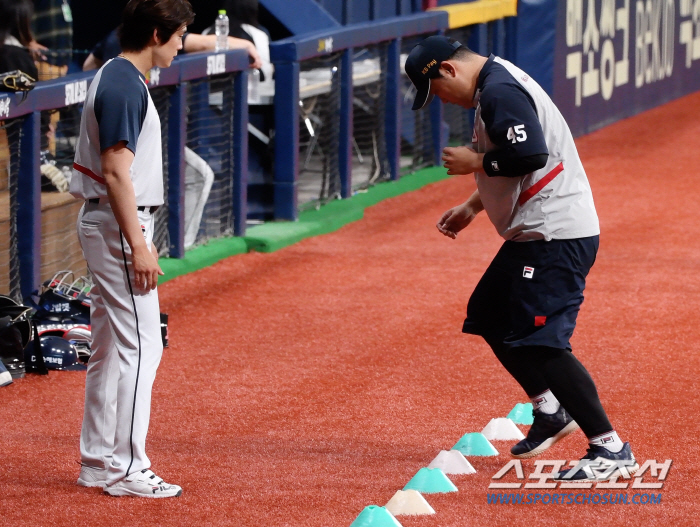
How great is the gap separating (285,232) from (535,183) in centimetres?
541

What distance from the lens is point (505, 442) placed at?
4.68 metres

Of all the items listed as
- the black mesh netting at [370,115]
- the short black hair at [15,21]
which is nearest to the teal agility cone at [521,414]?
the short black hair at [15,21]

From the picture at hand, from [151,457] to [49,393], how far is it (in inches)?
49.9

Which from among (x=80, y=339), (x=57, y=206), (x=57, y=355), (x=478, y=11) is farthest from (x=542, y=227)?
(x=478, y=11)

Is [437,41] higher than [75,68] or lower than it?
higher

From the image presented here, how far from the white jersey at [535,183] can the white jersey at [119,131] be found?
1109mm

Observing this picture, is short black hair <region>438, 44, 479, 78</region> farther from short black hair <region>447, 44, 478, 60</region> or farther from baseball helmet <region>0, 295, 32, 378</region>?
baseball helmet <region>0, 295, 32, 378</region>

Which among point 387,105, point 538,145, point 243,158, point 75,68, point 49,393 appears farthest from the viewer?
point 75,68

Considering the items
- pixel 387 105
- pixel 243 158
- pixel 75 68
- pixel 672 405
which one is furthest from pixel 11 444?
pixel 75 68

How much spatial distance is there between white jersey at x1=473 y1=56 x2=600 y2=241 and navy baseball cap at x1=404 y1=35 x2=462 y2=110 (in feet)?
0.51

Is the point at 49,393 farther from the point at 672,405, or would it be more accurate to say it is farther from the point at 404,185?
the point at 404,185

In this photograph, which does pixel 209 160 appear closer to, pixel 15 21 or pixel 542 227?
pixel 15 21

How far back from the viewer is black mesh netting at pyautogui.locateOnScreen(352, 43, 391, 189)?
11.2 meters

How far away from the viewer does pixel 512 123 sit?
12.4 ft
